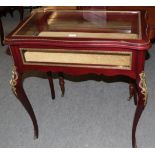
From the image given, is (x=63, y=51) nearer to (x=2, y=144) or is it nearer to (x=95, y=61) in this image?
(x=95, y=61)

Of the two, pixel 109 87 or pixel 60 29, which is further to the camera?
pixel 109 87

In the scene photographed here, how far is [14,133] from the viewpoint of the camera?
1.62m

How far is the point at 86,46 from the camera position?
108 cm

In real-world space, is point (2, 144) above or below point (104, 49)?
below

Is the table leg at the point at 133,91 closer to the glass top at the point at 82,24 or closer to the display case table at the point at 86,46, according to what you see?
the display case table at the point at 86,46

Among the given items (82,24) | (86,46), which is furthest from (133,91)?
(86,46)

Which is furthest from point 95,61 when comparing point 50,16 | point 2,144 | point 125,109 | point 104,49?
point 2,144

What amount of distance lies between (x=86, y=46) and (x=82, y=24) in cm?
38

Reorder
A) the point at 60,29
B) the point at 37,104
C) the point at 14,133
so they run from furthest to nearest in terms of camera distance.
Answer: the point at 37,104 → the point at 14,133 → the point at 60,29

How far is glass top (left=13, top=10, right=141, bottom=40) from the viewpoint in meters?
1.25

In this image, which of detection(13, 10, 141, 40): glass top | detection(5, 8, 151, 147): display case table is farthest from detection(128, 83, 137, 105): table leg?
detection(13, 10, 141, 40): glass top

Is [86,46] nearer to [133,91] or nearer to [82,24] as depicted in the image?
[82,24]

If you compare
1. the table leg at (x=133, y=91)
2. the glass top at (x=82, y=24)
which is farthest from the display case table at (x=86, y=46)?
the table leg at (x=133, y=91)

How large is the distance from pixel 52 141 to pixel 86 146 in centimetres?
22
